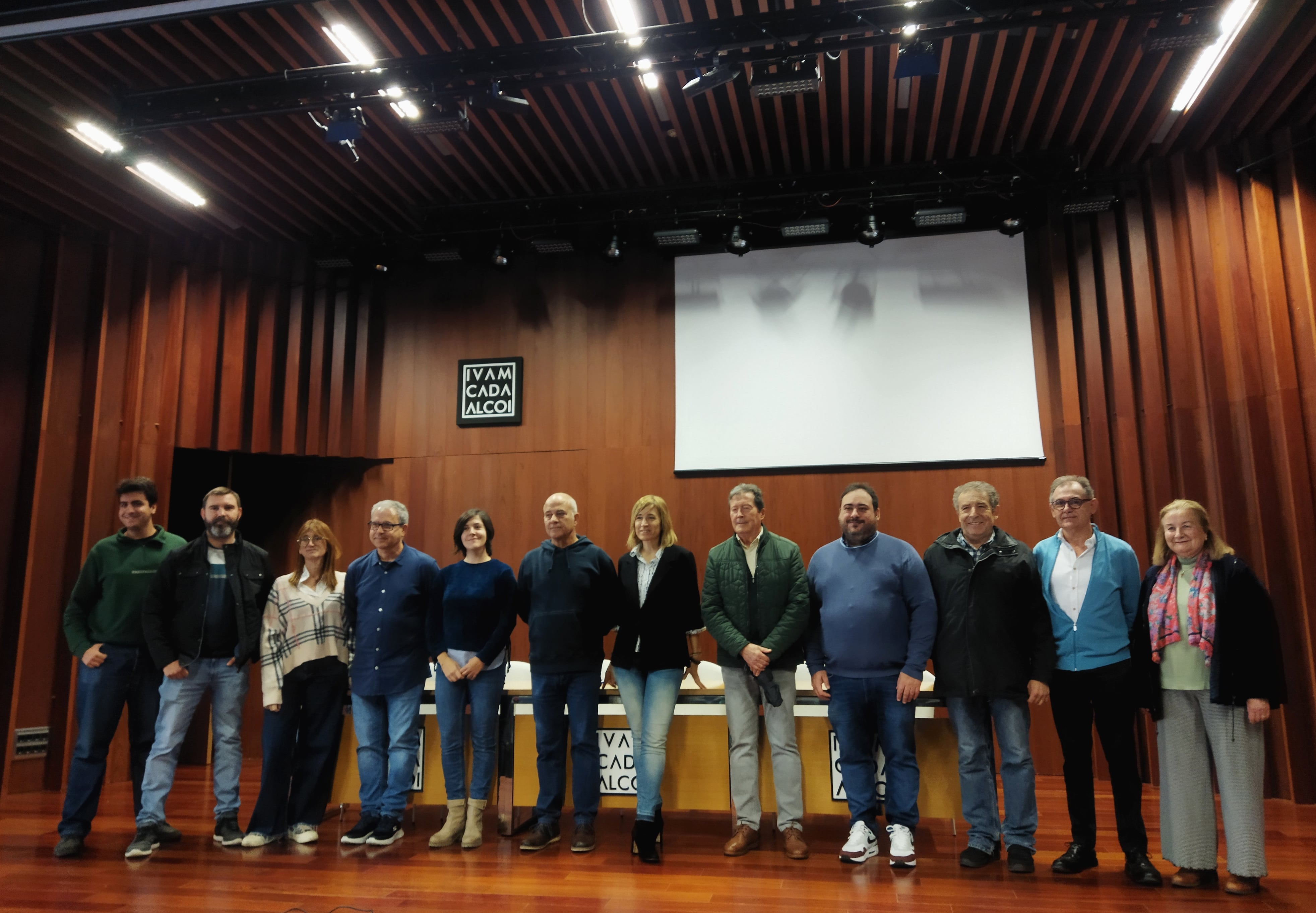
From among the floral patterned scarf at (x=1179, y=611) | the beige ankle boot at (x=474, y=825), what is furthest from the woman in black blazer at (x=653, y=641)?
the floral patterned scarf at (x=1179, y=611)

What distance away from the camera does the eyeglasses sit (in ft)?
11.6

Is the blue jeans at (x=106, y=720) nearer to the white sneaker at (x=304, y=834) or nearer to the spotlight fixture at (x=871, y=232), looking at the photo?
the white sneaker at (x=304, y=834)

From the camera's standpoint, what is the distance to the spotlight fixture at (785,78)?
4.84 metres

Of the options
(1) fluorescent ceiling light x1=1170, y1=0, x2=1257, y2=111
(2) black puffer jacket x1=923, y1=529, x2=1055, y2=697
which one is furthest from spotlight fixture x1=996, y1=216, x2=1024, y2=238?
(2) black puffer jacket x1=923, y1=529, x2=1055, y2=697

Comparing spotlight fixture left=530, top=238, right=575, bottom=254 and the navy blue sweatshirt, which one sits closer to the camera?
the navy blue sweatshirt

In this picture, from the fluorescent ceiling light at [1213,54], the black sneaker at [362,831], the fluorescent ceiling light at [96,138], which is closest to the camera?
the black sneaker at [362,831]

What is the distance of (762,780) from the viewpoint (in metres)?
4.16

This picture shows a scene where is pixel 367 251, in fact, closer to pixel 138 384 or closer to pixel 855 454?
pixel 138 384

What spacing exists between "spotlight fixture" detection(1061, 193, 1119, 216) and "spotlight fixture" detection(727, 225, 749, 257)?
7.43 feet

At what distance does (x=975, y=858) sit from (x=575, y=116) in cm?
479

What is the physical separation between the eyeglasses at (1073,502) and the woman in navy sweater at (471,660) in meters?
2.35

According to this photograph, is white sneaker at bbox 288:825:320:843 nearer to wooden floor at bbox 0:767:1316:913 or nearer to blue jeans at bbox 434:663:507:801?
wooden floor at bbox 0:767:1316:913

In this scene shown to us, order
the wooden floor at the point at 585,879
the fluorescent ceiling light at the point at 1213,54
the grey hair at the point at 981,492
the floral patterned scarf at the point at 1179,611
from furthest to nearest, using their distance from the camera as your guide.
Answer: the fluorescent ceiling light at the point at 1213,54, the grey hair at the point at 981,492, the floral patterned scarf at the point at 1179,611, the wooden floor at the point at 585,879

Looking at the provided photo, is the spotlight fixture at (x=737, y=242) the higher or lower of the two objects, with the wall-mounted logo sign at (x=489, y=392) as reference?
higher
